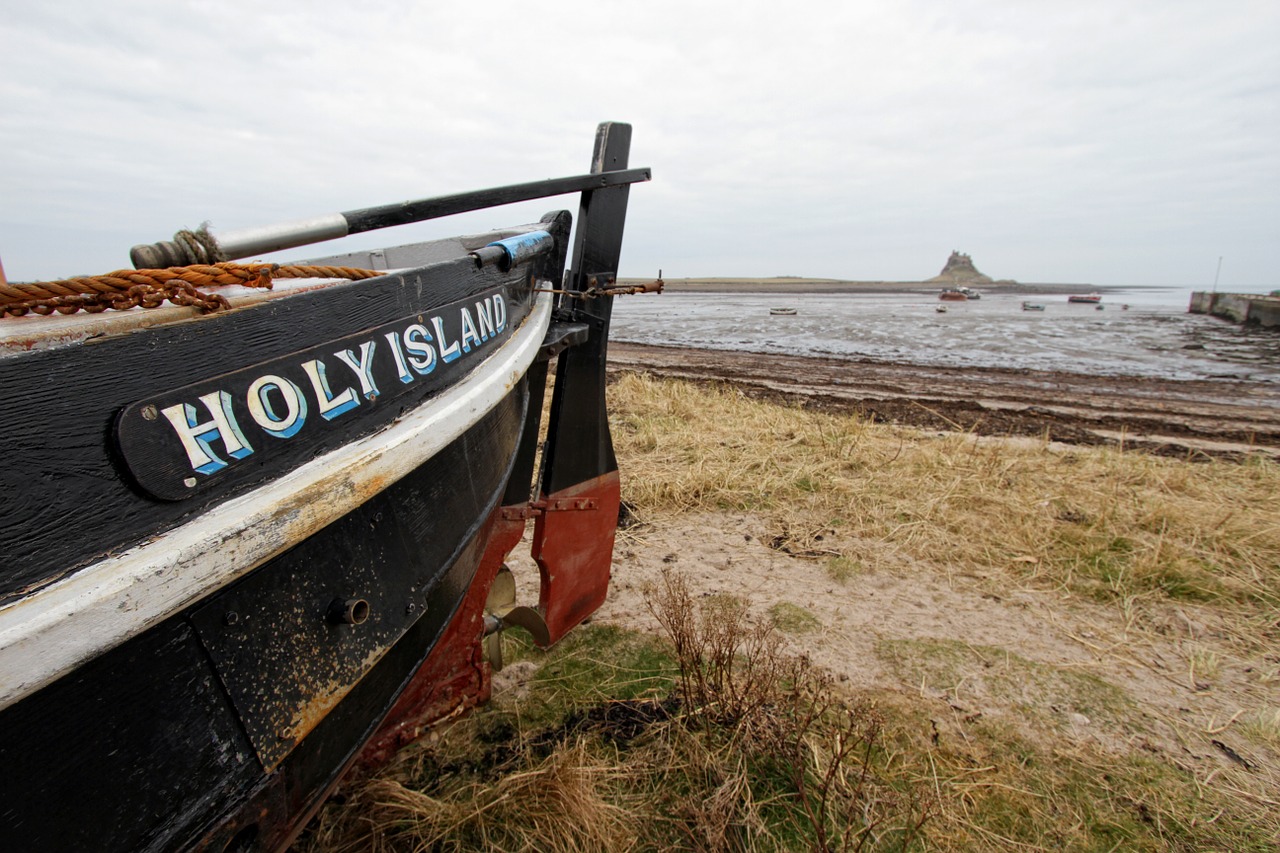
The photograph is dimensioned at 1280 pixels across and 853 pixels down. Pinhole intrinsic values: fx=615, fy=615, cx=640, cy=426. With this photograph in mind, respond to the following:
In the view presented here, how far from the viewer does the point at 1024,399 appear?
10.7 metres

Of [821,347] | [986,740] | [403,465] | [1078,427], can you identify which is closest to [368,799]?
[403,465]

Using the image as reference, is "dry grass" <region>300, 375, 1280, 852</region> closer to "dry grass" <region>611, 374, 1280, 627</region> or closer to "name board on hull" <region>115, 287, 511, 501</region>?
"dry grass" <region>611, 374, 1280, 627</region>

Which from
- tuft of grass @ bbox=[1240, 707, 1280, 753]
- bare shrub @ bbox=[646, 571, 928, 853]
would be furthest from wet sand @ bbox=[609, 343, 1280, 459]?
bare shrub @ bbox=[646, 571, 928, 853]

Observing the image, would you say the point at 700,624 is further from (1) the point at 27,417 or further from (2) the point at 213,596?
(1) the point at 27,417

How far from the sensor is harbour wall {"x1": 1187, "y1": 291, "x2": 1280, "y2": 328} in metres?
25.3

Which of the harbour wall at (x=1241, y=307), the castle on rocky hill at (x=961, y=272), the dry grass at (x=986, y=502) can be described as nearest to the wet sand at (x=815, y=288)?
the castle on rocky hill at (x=961, y=272)

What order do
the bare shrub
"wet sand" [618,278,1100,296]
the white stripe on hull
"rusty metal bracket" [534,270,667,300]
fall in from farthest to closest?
1. "wet sand" [618,278,1100,296]
2. "rusty metal bracket" [534,270,667,300]
3. the bare shrub
4. the white stripe on hull

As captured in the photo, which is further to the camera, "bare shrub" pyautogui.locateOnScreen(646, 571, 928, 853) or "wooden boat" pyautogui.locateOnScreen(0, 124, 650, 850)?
"bare shrub" pyautogui.locateOnScreen(646, 571, 928, 853)

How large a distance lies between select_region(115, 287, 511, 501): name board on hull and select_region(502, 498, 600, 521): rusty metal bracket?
3.87 ft

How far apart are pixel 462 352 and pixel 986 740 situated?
264cm

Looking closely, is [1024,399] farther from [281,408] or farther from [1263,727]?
[281,408]

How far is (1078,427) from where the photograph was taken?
8.59m

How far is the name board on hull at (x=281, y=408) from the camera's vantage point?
92cm

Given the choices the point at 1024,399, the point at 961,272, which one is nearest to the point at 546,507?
the point at 1024,399
